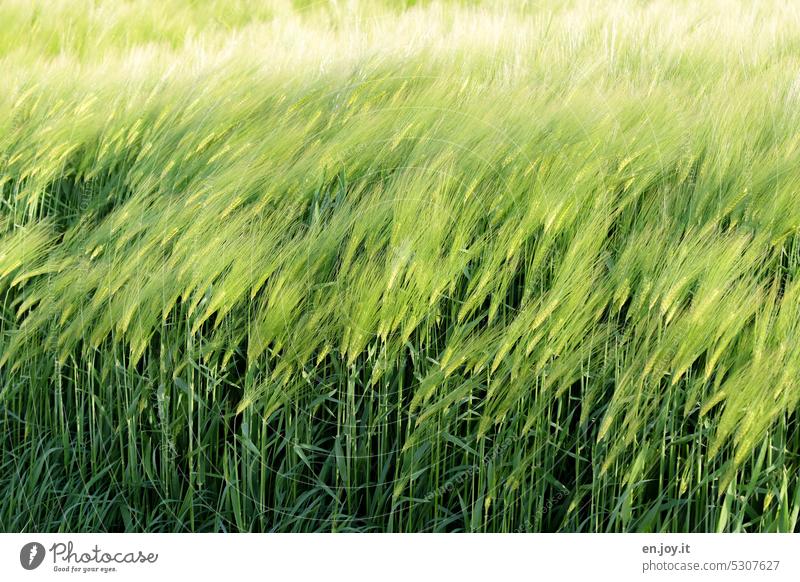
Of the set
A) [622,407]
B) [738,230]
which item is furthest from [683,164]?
[622,407]

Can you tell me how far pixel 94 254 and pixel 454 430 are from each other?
0.59 meters

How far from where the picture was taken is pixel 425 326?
1.11 meters

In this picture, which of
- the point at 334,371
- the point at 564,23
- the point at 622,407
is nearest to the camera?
the point at 622,407

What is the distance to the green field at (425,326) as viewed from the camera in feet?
3.44

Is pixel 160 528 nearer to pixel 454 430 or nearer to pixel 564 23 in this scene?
pixel 454 430
